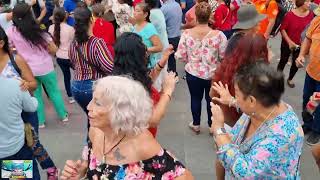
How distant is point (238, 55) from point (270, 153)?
4.43 ft

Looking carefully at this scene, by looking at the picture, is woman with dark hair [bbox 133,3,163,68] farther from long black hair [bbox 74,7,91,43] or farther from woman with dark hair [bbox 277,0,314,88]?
woman with dark hair [bbox 277,0,314,88]

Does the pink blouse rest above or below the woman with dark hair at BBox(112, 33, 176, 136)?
below

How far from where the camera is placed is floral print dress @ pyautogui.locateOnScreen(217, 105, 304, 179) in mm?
2244

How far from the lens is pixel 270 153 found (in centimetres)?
223

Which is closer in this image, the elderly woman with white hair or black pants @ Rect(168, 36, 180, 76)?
the elderly woman with white hair

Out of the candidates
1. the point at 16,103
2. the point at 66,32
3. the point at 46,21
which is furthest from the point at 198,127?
the point at 46,21

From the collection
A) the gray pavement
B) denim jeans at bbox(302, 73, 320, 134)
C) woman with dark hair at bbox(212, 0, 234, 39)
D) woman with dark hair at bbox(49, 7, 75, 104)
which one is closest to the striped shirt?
the gray pavement

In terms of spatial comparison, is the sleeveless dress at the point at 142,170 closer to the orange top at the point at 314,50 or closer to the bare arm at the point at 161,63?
the bare arm at the point at 161,63

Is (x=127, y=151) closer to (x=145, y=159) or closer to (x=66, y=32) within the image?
(x=145, y=159)

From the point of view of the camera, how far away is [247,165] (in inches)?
89.8

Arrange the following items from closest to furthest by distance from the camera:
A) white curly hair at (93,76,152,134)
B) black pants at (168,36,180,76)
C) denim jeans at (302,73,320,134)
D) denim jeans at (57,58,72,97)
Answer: white curly hair at (93,76,152,134) < denim jeans at (302,73,320,134) < denim jeans at (57,58,72,97) < black pants at (168,36,180,76)

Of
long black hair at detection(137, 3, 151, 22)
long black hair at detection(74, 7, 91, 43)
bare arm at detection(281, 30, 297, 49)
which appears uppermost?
long black hair at detection(74, 7, 91, 43)

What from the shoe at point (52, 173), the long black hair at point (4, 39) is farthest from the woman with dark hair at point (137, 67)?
the shoe at point (52, 173)

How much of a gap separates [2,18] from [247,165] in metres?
4.53
